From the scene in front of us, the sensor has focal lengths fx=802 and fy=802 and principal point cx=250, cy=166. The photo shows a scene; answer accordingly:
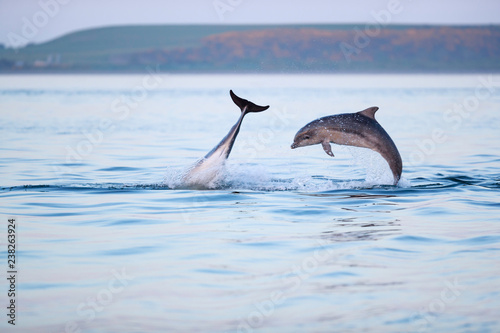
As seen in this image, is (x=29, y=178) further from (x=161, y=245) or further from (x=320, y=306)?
(x=320, y=306)

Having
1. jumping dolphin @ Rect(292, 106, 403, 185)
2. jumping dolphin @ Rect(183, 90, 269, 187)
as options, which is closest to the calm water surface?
jumping dolphin @ Rect(183, 90, 269, 187)

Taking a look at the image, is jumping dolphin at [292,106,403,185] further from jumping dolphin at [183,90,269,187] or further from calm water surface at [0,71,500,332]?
jumping dolphin at [183,90,269,187]

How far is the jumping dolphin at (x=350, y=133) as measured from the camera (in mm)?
15719

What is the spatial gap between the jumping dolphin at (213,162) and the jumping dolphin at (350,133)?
117 centimetres

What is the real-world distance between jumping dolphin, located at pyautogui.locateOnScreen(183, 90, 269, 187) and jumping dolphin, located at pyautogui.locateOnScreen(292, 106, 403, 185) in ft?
3.83

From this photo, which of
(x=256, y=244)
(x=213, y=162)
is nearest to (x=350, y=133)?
(x=213, y=162)

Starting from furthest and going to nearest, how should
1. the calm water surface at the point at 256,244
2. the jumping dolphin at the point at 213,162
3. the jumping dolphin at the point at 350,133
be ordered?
the jumping dolphin at the point at 213,162
the jumping dolphin at the point at 350,133
the calm water surface at the point at 256,244

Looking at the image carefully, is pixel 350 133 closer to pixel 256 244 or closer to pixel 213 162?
pixel 213 162

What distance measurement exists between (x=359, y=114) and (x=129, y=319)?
28.7 ft

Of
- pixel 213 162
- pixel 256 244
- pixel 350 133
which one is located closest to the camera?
pixel 256 244

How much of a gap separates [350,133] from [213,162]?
9.31 feet

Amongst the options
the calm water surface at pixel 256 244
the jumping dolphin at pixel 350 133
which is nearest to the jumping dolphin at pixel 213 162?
the calm water surface at pixel 256 244

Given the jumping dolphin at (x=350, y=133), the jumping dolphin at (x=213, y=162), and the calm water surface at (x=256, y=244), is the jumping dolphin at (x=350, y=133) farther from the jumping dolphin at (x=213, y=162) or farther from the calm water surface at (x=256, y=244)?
the jumping dolphin at (x=213, y=162)

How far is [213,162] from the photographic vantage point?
1633cm
